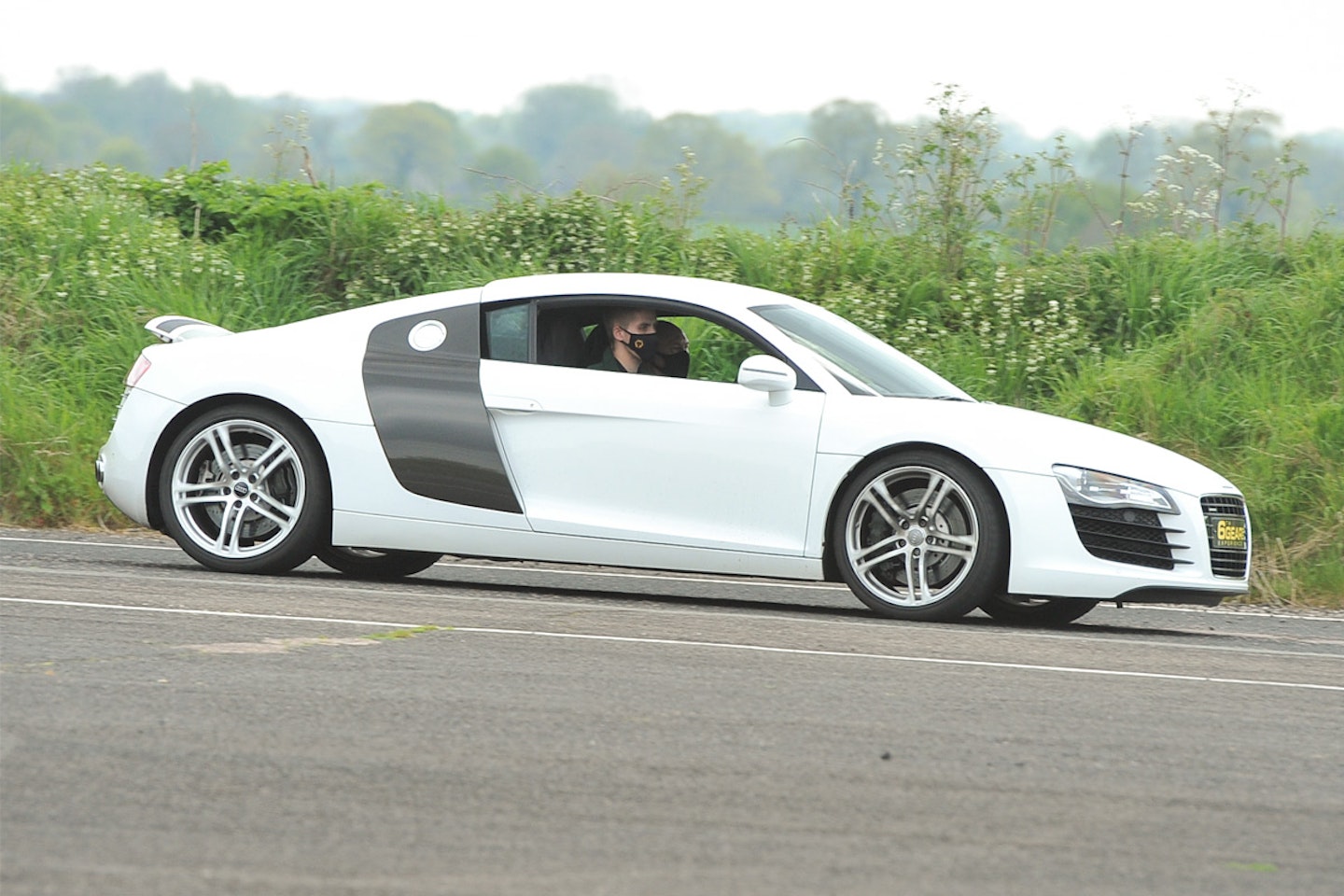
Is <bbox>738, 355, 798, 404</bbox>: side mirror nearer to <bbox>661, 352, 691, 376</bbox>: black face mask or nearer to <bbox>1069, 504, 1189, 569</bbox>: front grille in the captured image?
<bbox>661, 352, 691, 376</bbox>: black face mask

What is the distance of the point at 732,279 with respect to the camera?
50.7 feet

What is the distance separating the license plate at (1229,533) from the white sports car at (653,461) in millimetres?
12

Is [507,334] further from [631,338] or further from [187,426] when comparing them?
[187,426]

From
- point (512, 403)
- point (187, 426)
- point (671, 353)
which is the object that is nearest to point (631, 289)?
point (671, 353)

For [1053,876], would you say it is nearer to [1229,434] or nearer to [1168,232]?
[1229,434]

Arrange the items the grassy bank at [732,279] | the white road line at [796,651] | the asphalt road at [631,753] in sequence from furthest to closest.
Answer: the grassy bank at [732,279] < the white road line at [796,651] < the asphalt road at [631,753]

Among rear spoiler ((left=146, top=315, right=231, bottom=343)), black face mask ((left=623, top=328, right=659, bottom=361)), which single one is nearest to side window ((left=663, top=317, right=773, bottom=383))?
black face mask ((left=623, top=328, right=659, bottom=361))

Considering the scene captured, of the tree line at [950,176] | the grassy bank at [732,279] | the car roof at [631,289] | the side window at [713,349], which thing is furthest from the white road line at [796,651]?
the tree line at [950,176]

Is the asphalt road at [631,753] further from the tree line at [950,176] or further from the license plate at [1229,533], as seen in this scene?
the tree line at [950,176]

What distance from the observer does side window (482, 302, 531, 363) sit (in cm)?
884

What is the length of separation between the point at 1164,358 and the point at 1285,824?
9537mm

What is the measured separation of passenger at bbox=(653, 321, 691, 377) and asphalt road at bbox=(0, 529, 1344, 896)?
1.18 meters

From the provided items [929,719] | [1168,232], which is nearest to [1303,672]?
[929,719]

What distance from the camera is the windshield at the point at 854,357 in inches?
340
